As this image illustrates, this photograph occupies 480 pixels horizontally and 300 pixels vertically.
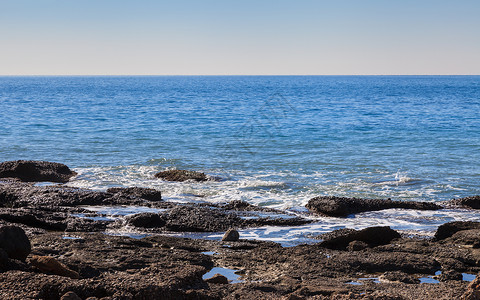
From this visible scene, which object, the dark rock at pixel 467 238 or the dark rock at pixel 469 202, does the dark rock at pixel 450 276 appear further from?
the dark rock at pixel 469 202

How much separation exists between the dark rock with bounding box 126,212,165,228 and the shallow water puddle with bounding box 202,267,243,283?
3.11m

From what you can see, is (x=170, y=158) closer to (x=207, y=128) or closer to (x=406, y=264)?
(x=207, y=128)

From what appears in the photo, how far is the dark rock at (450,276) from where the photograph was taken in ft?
21.0

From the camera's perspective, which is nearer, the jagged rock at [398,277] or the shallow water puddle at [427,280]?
the jagged rock at [398,277]

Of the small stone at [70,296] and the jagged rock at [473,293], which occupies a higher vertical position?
the small stone at [70,296]

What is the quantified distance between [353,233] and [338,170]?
29.5ft

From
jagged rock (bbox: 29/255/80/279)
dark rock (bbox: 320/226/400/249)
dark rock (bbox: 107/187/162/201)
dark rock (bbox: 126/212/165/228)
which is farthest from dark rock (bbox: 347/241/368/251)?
dark rock (bbox: 107/187/162/201)

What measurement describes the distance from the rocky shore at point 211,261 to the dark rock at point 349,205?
1126 millimetres

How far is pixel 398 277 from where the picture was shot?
6324 millimetres

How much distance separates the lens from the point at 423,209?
38.2 feet

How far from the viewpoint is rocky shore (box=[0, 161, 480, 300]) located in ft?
16.1

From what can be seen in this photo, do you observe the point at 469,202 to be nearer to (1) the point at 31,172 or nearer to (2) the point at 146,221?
(2) the point at 146,221

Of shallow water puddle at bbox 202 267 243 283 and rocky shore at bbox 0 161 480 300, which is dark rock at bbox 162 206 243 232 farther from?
shallow water puddle at bbox 202 267 243 283

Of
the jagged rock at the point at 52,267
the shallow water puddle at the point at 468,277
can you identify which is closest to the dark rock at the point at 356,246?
the shallow water puddle at the point at 468,277
